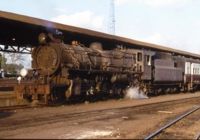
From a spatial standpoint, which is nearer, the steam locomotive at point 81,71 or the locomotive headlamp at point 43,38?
the steam locomotive at point 81,71

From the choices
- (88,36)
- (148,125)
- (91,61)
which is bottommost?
(148,125)

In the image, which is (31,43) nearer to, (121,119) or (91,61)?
(91,61)

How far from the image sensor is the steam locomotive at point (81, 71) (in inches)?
820

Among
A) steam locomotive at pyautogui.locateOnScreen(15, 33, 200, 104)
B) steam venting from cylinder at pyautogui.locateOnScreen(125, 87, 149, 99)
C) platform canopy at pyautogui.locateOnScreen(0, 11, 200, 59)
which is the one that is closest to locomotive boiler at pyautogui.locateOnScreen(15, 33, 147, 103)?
steam locomotive at pyautogui.locateOnScreen(15, 33, 200, 104)

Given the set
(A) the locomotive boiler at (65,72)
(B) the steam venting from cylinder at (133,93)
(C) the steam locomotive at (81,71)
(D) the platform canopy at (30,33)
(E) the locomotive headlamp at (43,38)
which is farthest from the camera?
(B) the steam venting from cylinder at (133,93)

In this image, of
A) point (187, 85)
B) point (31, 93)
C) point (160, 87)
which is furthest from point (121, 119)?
point (187, 85)

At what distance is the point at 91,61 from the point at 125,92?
238 inches

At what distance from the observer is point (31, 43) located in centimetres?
2514

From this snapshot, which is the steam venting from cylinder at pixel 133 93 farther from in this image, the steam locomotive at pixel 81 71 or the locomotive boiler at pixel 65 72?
the locomotive boiler at pixel 65 72

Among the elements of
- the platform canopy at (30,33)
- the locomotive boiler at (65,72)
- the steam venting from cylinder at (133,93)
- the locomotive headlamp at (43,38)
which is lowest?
the steam venting from cylinder at (133,93)

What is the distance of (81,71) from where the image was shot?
73.3ft

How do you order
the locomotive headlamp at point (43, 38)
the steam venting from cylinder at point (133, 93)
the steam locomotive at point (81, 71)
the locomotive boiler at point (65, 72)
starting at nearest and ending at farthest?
the locomotive boiler at point (65, 72)
the steam locomotive at point (81, 71)
the locomotive headlamp at point (43, 38)
the steam venting from cylinder at point (133, 93)

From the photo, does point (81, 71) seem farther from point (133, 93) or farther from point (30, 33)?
point (133, 93)

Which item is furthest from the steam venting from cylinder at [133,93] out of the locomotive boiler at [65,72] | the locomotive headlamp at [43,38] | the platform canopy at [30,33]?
the locomotive headlamp at [43,38]
